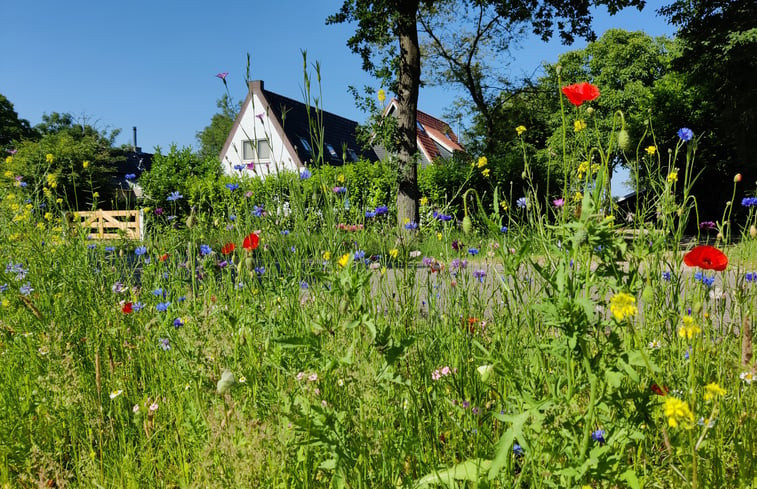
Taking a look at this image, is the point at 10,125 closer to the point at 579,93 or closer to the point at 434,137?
the point at 434,137

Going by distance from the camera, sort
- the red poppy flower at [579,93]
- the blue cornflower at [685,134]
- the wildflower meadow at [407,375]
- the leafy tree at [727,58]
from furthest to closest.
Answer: the leafy tree at [727,58] < the blue cornflower at [685,134] < the red poppy flower at [579,93] < the wildflower meadow at [407,375]

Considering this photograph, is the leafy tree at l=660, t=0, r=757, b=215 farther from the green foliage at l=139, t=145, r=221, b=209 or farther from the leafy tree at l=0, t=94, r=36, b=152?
the leafy tree at l=0, t=94, r=36, b=152

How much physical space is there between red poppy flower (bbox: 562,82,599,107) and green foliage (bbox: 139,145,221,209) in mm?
16238

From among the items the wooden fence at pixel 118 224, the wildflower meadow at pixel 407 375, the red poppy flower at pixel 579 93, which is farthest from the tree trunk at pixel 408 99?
the red poppy flower at pixel 579 93

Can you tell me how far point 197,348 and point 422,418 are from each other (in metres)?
0.69

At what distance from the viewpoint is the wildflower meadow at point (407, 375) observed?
3.38ft

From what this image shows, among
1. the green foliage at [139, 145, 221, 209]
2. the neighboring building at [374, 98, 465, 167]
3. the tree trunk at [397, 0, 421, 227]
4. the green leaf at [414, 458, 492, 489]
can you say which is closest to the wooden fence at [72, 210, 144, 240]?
the green leaf at [414, 458, 492, 489]

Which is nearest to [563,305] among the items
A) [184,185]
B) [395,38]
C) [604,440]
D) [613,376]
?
[613,376]

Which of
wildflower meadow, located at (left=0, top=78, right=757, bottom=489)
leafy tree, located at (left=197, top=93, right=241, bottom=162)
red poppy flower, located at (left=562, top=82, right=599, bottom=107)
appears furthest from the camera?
leafy tree, located at (left=197, top=93, right=241, bottom=162)

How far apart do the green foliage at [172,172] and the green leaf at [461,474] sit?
645 inches

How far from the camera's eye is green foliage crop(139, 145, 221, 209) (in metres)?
16.6

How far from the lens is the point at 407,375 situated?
1.69 m

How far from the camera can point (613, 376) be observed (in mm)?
920

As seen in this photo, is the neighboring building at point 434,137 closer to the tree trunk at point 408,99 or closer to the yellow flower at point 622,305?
the tree trunk at point 408,99
